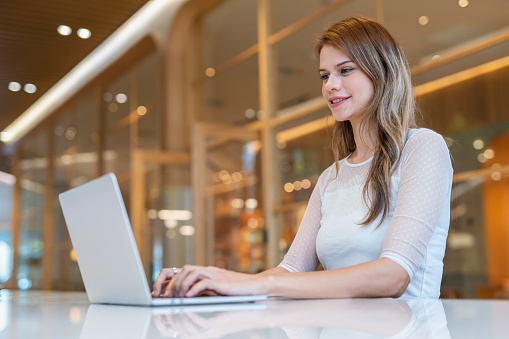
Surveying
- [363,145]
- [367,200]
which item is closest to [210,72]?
[363,145]

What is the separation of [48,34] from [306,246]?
6.99m

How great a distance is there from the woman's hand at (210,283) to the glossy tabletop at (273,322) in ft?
0.25

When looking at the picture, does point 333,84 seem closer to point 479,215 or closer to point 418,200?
point 418,200

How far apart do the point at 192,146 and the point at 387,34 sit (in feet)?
16.9

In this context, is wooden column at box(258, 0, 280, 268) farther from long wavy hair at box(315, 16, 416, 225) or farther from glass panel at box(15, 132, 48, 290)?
glass panel at box(15, 132, 48, 290)

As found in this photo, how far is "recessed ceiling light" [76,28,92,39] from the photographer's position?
8016mm

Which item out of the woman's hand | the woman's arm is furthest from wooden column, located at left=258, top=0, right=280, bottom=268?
the woman's hand

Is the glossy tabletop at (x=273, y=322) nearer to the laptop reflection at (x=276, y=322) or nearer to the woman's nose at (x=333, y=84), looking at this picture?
the laptop reflection at (x=276, y=322)

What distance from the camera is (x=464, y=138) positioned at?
4.44 metres

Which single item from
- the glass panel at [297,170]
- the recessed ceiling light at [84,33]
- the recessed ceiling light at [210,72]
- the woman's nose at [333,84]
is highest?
the recessed ceiling light at [84,33]

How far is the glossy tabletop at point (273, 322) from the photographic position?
820 mm

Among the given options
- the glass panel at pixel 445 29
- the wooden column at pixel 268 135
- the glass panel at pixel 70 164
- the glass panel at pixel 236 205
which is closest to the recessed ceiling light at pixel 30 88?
the glass panel at pixel 70 164

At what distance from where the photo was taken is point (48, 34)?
8234 mm

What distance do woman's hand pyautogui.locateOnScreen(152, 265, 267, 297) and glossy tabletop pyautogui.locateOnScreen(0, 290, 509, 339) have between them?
0.08 metres
